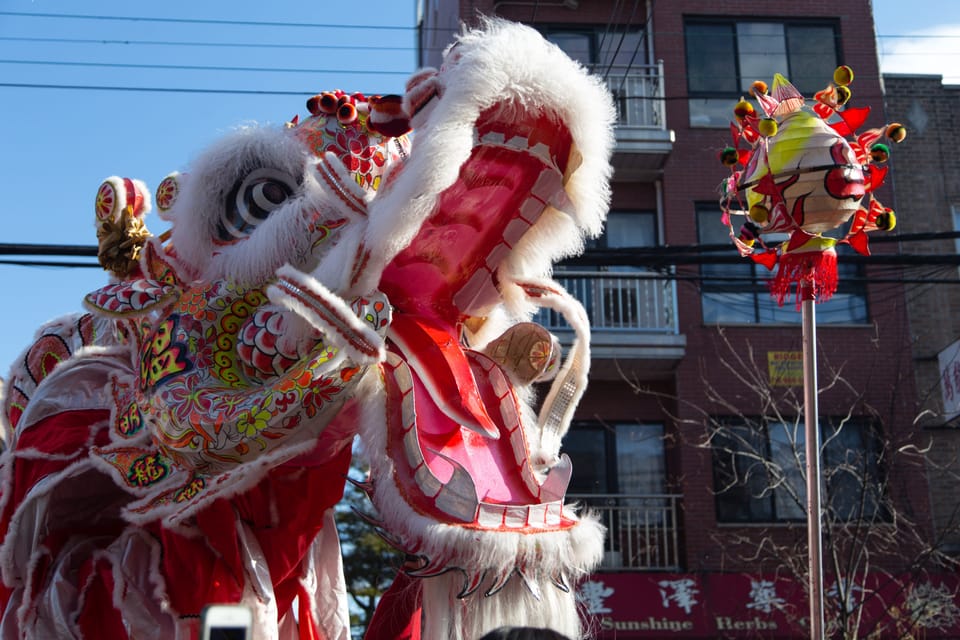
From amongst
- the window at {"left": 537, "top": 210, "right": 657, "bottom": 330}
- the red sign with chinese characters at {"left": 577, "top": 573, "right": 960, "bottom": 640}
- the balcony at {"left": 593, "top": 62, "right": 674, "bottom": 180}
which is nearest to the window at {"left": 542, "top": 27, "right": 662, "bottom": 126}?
the balcony at {"left": 593, "top": 62, "right": 674, "bottom": 180}

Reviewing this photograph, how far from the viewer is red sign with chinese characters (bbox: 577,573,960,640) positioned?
12211 millimetres

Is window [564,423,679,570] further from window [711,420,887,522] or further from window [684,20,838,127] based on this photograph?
window [684,20,838,127]

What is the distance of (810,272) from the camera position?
4242 millimetres

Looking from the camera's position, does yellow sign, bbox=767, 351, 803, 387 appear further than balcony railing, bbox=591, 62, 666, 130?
No

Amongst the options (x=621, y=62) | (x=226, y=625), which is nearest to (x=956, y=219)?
(x=621, y=62)

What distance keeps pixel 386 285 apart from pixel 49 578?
1549 mm

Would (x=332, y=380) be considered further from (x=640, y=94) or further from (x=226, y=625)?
(x=640, y=94)

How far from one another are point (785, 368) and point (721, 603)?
289cm

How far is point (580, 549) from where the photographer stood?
10.4ft

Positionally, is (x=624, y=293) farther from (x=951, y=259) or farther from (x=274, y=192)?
(x=274, y=192)

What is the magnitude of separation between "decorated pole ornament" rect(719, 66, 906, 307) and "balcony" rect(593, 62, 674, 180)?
928 cm

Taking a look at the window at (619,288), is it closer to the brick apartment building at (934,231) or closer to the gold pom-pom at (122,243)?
the brick apartment building at (934,231)

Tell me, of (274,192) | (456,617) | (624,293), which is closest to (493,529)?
(456,617)

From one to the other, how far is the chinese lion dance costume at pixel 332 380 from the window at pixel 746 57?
11.5 metres
